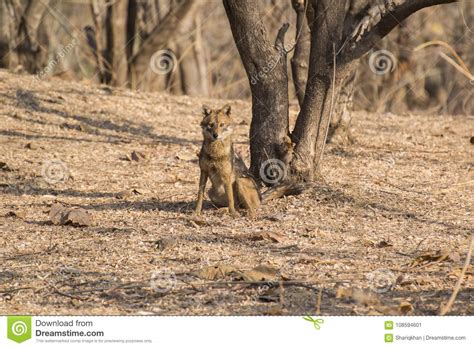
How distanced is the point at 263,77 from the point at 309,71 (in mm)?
371

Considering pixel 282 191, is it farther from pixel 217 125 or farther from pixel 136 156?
pixel 136 156

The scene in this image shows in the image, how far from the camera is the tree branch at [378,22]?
20.7 feet

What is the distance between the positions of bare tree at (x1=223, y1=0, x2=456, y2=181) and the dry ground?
1.44ft

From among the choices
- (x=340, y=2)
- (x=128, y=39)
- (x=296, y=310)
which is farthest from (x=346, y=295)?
(x=128, y=39)

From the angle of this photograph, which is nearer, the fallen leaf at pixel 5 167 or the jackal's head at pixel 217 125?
the jackal's head at pixel 217 125

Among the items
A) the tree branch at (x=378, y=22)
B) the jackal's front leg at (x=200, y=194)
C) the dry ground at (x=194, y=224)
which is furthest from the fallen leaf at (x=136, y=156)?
the tree branch at (x=378, y=22)

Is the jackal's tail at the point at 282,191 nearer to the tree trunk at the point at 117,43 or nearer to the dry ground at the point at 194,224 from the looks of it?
the dry ground at the point at 194,224

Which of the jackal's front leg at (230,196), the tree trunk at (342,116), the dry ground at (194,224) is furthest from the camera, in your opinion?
the tree trunk at (342,116)

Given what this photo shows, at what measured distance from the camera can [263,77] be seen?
6.90 m

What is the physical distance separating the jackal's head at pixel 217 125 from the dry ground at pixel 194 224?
57 centimetres

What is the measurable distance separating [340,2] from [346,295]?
9.30ft

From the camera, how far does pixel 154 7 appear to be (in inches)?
545

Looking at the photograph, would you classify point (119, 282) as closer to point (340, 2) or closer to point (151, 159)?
point (340, 2)
